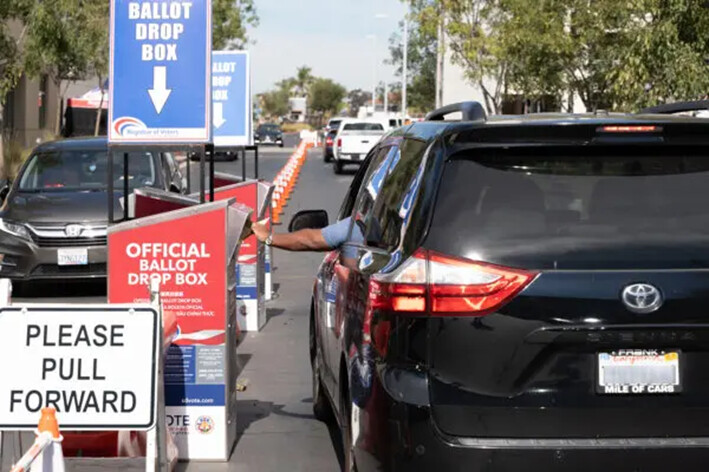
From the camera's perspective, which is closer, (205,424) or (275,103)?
(205,424)

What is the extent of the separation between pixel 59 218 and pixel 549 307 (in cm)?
931

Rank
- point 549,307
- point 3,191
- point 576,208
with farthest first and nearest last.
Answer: point 3,191, point 576,208, point 549,307

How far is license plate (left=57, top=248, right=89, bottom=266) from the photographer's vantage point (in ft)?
41.2

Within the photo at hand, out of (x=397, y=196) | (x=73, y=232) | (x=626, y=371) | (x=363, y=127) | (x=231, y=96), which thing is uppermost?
(x=363, y=127)

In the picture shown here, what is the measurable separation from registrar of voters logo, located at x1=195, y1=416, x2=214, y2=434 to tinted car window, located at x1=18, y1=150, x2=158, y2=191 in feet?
24.9

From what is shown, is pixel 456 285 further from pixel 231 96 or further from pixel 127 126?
pixel 231 96

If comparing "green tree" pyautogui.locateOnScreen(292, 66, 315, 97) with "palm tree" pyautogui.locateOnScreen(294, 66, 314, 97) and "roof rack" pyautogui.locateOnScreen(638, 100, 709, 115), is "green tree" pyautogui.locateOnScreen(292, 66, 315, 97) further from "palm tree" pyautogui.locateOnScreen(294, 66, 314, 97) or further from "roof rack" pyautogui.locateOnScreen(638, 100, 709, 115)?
"roof rack" pyautogui.locateOnScreen(638, 100, 709, 115)

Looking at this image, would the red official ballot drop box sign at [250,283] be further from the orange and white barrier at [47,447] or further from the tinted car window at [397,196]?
the orange and white barrier at [47,447]

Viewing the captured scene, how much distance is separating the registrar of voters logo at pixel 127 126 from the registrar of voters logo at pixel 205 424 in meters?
2.91

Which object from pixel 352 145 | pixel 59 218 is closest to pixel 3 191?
pixel 59 218

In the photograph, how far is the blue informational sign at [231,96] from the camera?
14812 mm

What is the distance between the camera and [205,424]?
22.0ft

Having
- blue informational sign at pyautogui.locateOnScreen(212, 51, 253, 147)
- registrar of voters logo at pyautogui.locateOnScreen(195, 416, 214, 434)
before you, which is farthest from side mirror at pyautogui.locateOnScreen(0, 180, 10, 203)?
registrar of voters logo at pyautogui.locateOnScreen(195, 416, 214, 434)

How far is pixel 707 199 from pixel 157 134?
518cm
